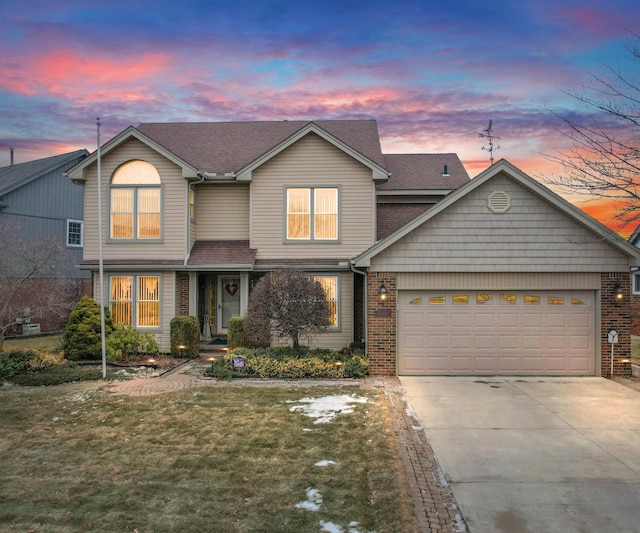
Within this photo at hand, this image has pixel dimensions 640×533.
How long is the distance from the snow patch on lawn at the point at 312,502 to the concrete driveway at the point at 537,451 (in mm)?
1658

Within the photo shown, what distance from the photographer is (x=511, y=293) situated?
13.1 meters

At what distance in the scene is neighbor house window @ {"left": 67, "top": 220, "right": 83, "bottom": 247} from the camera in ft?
84.4

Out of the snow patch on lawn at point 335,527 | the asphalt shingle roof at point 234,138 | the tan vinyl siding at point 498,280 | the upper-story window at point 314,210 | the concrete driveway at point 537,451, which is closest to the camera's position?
the snow patch on lawn at point 335,527

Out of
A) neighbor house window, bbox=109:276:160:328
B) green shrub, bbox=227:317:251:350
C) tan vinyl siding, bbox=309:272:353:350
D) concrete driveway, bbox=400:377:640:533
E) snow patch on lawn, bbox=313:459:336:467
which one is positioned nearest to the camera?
concrete driveway, bbox=400:377:640:533

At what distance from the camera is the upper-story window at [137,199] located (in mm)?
16469

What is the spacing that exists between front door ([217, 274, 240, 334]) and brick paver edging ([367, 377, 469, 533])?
31.1 feet

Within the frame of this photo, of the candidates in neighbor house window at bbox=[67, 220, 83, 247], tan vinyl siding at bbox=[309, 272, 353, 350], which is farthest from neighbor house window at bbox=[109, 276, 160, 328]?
neighbor house window at bbox=[67, 220, 83, 247]

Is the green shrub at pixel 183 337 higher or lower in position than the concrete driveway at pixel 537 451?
higher

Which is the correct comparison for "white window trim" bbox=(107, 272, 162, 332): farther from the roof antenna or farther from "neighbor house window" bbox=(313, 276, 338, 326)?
the roof antenna

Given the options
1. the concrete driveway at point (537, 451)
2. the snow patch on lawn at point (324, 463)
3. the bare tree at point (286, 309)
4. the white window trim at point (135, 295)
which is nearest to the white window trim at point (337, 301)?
the bare tree at point (286, 309)

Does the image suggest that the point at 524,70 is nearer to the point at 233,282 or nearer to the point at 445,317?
the point at 445,317

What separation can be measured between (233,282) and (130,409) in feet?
28.1

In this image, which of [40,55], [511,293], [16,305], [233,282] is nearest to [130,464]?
[511,293]

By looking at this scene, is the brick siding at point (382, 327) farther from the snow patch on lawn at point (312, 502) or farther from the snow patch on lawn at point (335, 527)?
the snow patch on lawn at point (335, 527)
